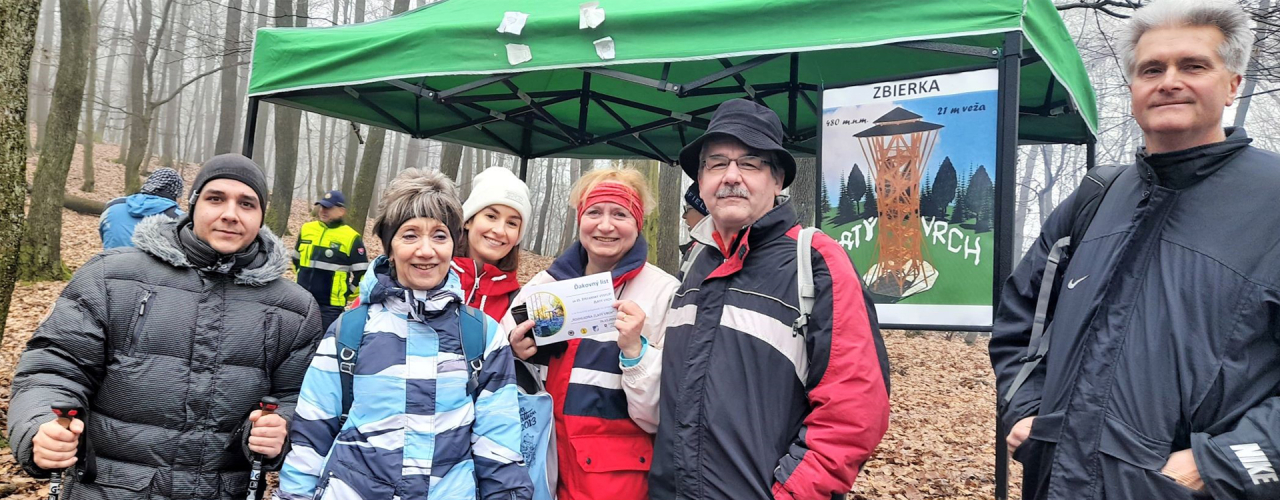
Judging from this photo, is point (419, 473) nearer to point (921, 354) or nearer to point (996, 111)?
point (996, 111)

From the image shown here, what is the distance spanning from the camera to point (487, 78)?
4.19 m

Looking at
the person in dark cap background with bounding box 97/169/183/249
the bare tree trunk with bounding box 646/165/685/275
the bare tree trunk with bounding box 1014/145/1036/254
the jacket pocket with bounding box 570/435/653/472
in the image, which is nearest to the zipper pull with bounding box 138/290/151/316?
the jacket pocket with bounding box 570/435/653/472

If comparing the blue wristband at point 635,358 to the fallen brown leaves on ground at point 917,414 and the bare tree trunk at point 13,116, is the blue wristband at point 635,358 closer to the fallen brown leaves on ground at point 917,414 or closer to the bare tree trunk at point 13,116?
the bare tree trunk at point 13,116

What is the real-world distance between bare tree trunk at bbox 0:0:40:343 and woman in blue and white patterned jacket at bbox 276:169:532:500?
239 cm

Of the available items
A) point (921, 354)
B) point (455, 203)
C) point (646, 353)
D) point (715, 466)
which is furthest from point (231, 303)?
point (921, 354)

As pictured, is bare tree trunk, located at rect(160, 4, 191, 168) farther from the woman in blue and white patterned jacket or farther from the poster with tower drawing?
the woman in blue and white patterned jacket

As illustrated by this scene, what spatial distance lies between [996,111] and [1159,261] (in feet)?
5.34

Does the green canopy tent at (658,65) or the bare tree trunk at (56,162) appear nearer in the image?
the green canopy tent at (658,65)

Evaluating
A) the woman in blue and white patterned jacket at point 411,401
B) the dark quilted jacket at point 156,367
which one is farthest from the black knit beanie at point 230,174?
the woman in blue and white patterned jacket at point 411,401

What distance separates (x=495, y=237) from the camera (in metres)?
2.82

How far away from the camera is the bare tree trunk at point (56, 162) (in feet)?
26.4

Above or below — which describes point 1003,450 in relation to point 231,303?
below

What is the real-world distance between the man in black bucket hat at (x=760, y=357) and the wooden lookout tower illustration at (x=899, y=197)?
4.76 ft

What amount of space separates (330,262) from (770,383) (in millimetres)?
5684
